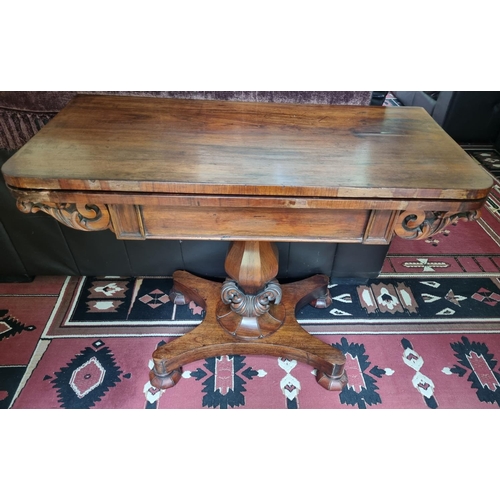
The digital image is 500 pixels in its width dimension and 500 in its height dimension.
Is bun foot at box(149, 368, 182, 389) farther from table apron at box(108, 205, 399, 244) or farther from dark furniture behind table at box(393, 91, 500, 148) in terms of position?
dark furniture behind table at box(393, 91, 500, 148)

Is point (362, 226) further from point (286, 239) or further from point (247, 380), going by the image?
point (247, 380)

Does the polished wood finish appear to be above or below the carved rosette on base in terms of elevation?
below

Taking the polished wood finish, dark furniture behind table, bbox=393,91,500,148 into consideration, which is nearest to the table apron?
the polished wood finish

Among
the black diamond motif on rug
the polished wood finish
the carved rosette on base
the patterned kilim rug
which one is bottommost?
the black diamond motif on rug

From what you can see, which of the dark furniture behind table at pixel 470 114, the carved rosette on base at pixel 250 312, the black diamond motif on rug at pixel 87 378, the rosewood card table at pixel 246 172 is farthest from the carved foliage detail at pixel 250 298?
the dark furniture behind table at pixel 470 114

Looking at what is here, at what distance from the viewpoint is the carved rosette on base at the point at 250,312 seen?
4.06 ft

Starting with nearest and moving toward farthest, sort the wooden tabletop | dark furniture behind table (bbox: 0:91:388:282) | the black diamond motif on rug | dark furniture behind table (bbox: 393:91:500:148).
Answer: the wooden tabletop < the black diamond motif on rug < dark furniture behind table (bbox: 0:91:388:282) < dark furniture behind table (bbox: 393:91:500:148)

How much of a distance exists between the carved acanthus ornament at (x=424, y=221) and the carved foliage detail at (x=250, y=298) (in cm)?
48

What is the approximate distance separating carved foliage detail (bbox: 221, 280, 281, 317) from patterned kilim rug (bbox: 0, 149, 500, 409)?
196mm

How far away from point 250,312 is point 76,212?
0.64 m

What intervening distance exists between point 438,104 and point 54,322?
9.40 ft

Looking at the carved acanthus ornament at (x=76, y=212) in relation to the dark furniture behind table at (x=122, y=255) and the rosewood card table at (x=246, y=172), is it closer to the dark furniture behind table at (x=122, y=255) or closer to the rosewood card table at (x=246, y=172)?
the rosewood card table at (x=246, y=172)

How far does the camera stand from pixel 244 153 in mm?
854

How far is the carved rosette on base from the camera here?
1236mm
